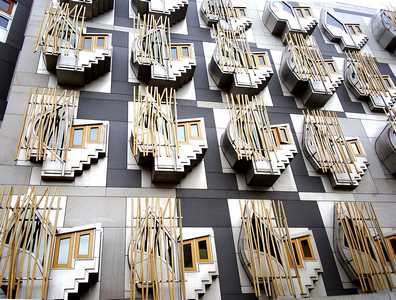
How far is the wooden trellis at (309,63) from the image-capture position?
42.2 ft

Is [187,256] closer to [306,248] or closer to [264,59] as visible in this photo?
[306,248]

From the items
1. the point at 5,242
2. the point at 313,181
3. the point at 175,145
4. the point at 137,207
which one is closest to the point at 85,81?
the point at 175,145

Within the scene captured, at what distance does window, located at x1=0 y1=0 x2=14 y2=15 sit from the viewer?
1220cm

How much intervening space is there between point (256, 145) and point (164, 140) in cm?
273

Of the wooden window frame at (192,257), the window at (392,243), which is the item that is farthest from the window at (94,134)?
the window at (392,243)

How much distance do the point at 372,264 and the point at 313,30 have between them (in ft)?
35.0

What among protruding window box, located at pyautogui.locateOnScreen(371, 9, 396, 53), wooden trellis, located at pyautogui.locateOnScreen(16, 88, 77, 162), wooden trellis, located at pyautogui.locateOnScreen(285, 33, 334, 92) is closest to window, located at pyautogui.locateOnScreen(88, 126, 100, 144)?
wooden trellis, located at pyautogui.locateOnScreen(16, 88, 77, 162)

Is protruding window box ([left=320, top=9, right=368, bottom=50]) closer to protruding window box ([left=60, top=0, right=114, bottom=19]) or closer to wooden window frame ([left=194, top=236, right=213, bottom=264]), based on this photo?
protruding window box ([left=60, top=0, right=114, bottom=19])

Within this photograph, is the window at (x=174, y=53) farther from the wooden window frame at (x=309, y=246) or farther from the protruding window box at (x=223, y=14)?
the wooden window frame at (x=309, y=246)

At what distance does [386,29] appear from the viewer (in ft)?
54.3

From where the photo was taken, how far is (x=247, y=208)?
9.37 m

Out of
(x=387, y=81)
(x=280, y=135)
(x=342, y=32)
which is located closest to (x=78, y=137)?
(x=280, y=135)

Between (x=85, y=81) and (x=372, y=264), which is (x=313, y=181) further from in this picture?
(x=85, y=81)

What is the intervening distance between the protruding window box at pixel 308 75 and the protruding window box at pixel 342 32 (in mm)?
2685
